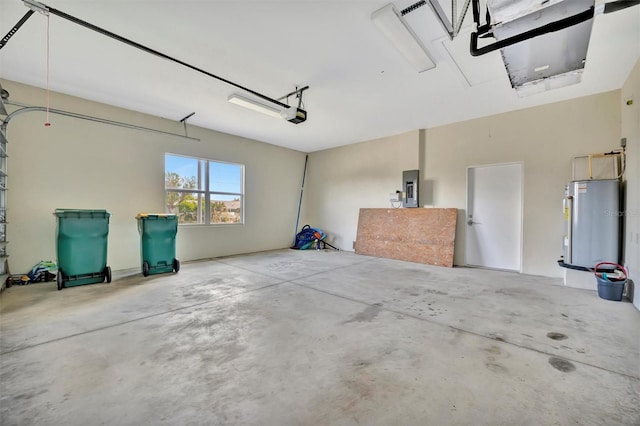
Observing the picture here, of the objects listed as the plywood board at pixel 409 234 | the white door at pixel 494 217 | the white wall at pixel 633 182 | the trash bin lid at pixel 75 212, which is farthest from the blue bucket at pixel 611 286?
the trash bin lid at pixel 75 212

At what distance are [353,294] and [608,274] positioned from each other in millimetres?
3418

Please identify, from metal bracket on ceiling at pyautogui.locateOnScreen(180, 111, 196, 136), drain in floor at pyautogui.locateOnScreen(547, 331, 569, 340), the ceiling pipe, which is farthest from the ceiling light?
drain in floor at pyautogui.locateOnScreen(547, 331, 569, 340)

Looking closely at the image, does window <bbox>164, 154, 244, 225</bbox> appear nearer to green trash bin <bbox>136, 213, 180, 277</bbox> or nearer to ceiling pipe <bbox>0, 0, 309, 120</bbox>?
green trash bin <bbox>136, 213, 180, 277</bbox>

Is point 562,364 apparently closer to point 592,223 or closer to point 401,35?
point 592,223

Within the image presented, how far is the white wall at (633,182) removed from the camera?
10.1 feet

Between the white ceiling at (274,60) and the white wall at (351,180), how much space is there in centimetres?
133

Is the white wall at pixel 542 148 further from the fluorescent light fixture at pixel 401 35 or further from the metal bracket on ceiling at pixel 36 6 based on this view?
the metal bracket on ceiling at pixel 36 6

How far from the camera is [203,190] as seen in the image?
5.96 metres

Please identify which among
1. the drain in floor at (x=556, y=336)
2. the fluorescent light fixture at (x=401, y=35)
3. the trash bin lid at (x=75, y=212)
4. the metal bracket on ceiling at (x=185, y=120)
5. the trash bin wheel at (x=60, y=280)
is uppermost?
the metal bracket on ceiling at (x=185, y=120)

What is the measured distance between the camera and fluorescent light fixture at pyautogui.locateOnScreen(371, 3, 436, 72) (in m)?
2.36

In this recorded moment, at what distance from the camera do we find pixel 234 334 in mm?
2355

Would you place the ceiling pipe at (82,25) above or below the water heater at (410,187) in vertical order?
above

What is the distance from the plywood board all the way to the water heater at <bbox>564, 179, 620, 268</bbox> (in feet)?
6.04

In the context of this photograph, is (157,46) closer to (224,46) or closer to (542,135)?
(224,46)
